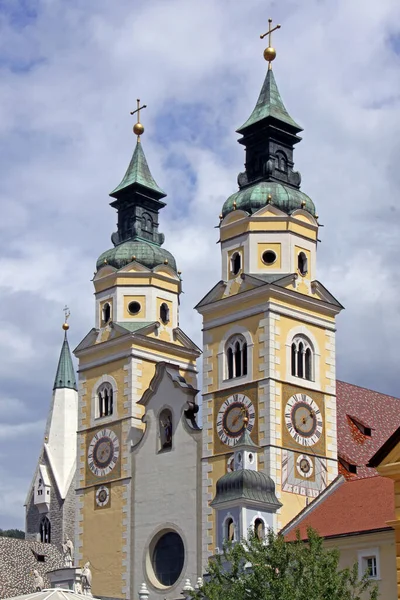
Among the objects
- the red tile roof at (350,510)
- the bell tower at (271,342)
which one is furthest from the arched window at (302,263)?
the red tile roof at (350,510)

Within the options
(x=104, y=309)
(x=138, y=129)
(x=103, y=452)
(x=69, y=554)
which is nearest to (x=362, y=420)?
(x=103, y=452)

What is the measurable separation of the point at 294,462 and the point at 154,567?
21.7 ft

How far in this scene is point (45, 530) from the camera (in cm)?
8544

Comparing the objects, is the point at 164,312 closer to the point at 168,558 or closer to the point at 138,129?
the point at 138,129

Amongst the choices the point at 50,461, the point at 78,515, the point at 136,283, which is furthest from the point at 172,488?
the point at 50,461

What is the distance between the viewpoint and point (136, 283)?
186ft

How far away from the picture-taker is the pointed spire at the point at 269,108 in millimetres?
52594

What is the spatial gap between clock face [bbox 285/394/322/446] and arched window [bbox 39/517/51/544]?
38.5 meters

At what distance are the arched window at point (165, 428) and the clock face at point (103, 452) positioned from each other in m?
2.57

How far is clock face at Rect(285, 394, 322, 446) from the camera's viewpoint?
158 ft

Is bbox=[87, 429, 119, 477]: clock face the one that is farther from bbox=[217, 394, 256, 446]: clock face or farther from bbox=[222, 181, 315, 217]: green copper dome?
bbox=[222, 181, 315, 217]: green copper dome

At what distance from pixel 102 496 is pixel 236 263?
1016 centimetres

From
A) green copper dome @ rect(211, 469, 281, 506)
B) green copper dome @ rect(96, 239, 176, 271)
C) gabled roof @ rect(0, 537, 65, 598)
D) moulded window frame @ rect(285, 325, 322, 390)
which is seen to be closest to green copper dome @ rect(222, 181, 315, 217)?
moulded window frame @ rect(285, 325, 322, 390)

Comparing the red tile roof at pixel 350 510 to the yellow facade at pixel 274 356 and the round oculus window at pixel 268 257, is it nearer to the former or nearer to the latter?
the yellow facade at pixel 274 356
